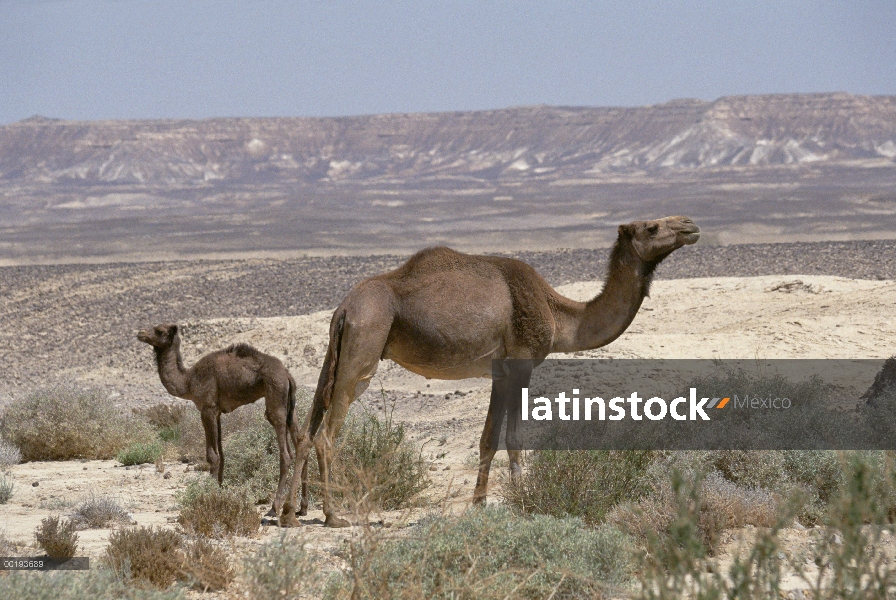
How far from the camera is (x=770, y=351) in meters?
15.2

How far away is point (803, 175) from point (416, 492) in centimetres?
12873

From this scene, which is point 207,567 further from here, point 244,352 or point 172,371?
point 172,371

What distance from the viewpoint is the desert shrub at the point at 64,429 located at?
44.8 ft

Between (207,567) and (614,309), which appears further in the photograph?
(614,309)

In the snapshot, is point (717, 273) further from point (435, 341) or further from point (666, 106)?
point (666, 106)

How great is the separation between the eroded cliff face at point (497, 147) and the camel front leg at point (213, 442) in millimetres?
151531

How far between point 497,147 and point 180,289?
16289 centimetres

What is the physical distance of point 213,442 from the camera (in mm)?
9953

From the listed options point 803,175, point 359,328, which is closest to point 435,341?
point 359,328

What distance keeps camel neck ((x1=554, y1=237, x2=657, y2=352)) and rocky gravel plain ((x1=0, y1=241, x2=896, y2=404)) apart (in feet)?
36.7

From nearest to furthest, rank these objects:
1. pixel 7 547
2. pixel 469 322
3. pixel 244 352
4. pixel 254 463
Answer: pixel 7 547, pixel 469 322, pixel 244 352, pixel 254 463

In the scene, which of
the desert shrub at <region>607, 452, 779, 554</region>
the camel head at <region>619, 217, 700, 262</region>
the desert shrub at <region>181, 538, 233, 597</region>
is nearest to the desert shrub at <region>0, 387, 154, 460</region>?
the desert shrub at <region>181, 538, 233, 597</region>

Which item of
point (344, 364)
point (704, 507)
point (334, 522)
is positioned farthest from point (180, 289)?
point (704, 507)

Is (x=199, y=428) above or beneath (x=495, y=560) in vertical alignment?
beneath
